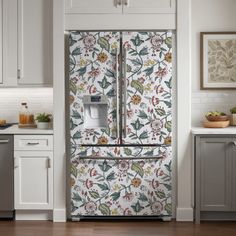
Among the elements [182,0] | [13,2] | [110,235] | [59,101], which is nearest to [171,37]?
[182,0]

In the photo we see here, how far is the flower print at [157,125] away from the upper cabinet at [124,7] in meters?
1.04

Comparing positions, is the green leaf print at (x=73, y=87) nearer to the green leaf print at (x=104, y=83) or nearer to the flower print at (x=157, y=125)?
the green leaf print at (x=104, y=83)

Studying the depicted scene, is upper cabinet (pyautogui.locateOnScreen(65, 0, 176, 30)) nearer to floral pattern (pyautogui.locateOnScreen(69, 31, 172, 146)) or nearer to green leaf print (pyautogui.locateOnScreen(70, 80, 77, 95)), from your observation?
floral pattern (pyautogui.locateOnScreen(69, 31, 172, 146))

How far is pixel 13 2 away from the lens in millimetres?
5000

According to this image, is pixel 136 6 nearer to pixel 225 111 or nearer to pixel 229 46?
pixel 229 46

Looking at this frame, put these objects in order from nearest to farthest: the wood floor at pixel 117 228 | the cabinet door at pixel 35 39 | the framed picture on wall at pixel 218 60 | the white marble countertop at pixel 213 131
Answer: the wood floor at pixel 117 228 → the white marble countertop at pixel 213 131 → the cabinet door at pixel 35 39 → the framed picture on wall at pixel 218 60

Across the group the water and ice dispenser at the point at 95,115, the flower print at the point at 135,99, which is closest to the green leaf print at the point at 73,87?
the water and ice dispenser at the point at 95,115

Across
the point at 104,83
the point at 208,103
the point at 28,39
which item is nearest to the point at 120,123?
the point at 104,83

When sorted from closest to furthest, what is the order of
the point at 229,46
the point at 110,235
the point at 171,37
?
the point at 110,235
the point at 171,37
the point at 229,46

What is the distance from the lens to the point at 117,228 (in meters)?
4.73

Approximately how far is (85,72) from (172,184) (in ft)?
4.43

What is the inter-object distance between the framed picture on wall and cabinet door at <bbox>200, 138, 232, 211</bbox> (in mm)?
840

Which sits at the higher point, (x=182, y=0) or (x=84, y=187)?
(x=182, y=0)

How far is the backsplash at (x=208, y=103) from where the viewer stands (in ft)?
17.7
